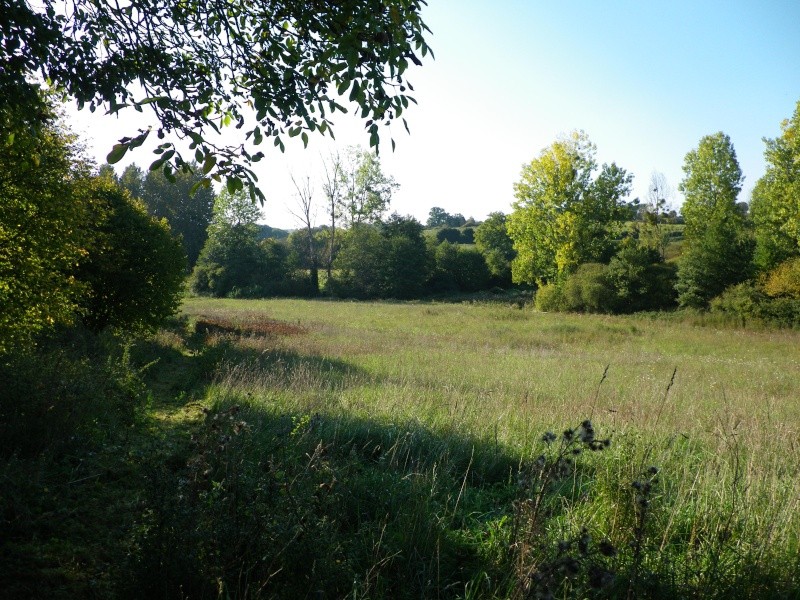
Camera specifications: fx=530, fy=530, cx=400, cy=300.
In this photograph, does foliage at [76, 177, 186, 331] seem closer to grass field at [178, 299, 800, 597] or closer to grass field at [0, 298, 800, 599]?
grass field at [178, 299, 800, 597]

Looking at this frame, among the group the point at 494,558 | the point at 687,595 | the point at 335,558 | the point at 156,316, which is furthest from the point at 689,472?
the point at 156,316

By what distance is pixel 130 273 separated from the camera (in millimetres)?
14445

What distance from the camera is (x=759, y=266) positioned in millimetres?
32000

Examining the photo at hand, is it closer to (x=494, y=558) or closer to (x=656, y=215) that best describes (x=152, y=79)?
(x=494, y=558)

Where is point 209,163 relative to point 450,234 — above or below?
below

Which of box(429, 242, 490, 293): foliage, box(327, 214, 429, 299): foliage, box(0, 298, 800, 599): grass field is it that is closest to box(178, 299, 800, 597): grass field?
box(0, 298, 800, 599): grass field

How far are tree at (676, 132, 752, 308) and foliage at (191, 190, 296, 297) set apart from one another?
35.3 meters

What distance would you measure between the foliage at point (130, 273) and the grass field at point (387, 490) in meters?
5.49

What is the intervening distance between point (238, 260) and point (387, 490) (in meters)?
53.3

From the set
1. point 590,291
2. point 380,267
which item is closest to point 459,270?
point 380,267

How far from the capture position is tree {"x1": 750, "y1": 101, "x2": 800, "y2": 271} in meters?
27.2

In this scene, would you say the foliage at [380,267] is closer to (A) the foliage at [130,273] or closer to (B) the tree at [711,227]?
(B) the tree at [711,227]

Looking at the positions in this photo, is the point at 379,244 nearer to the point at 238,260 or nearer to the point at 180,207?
the point at 238,260

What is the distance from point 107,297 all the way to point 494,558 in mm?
14143
